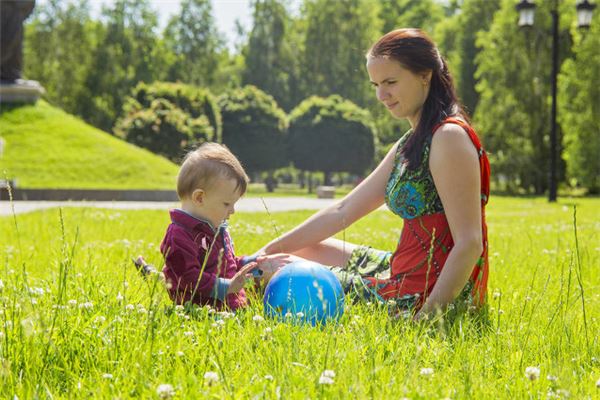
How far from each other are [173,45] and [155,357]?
208 ft

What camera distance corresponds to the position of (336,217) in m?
4.81

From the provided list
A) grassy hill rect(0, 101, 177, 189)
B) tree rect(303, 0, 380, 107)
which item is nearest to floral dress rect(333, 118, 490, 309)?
grassy hill rect(0, 101, 177, 189)

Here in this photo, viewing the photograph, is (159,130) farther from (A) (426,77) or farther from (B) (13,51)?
(A) (426,77)

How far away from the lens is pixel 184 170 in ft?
13.3

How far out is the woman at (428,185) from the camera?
3.81 meters

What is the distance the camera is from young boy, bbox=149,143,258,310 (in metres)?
3.92

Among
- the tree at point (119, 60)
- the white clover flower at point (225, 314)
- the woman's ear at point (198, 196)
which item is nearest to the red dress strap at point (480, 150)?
the woman's ear at point (198, 196)

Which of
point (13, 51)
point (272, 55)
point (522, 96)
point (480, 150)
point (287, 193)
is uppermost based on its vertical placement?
point (272, 55)

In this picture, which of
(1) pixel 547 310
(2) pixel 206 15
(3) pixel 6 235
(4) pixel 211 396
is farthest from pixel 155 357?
(2) pixel 206 15

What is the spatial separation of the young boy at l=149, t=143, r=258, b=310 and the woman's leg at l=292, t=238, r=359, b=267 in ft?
2.84

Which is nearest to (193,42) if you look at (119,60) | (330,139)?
(119,60)

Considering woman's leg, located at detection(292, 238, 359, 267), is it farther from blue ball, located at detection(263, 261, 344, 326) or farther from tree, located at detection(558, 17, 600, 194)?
tree, located at detection(558, 17, 600, 194)

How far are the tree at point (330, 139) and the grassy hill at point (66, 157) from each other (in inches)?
1003

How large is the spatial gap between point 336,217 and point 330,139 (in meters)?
47.1
